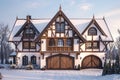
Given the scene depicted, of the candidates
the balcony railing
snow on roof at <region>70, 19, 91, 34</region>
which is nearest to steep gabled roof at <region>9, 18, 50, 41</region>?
the balcony railing

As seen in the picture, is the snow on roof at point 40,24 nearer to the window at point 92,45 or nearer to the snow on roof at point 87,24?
the snow on roof at point 87,24

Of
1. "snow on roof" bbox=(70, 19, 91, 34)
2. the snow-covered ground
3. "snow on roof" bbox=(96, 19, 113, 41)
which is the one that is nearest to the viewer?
the snow-covered ground

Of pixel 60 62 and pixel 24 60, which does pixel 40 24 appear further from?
pixel 60 62

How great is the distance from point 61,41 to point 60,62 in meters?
3.60

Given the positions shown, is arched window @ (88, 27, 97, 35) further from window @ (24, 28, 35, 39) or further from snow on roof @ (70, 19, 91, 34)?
window @ (24, 28, 35, 39)

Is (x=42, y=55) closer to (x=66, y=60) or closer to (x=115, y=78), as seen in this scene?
(x=66, y=60)

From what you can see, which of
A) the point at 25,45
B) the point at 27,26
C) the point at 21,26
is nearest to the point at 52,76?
the point at 25,45

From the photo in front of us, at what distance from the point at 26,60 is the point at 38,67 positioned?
9.23ft

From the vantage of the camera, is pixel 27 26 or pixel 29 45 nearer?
pixel 29 45

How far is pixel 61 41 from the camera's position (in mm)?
52812

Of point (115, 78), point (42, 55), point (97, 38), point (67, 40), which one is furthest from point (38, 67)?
point (115, 78)

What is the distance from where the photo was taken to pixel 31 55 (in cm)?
5541

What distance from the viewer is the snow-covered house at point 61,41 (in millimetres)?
52562

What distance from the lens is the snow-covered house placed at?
172 feet
